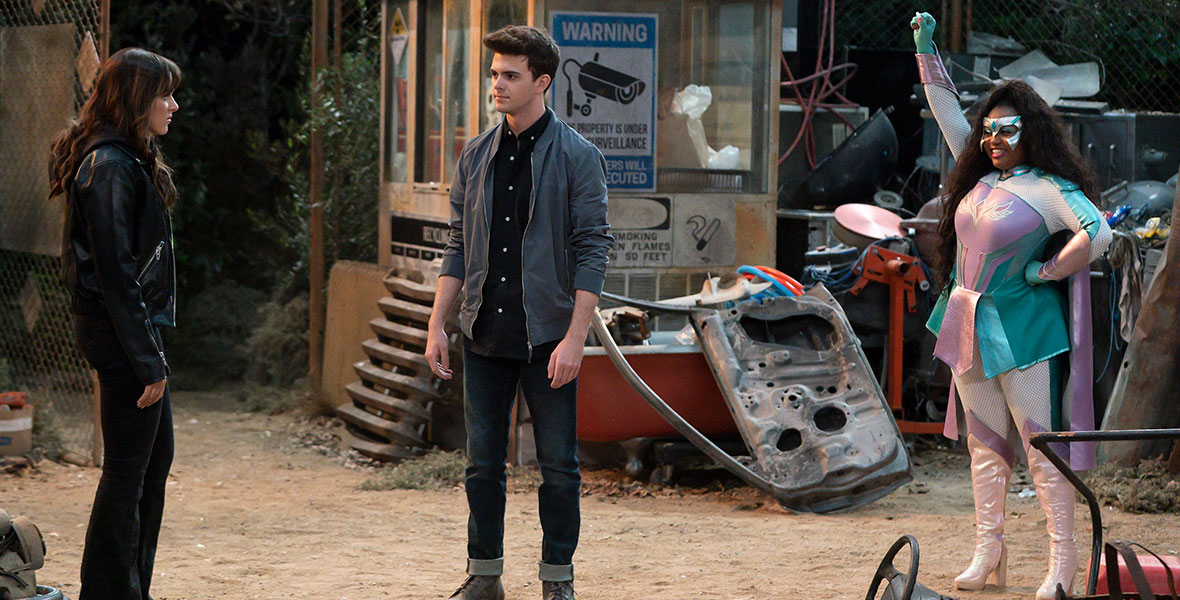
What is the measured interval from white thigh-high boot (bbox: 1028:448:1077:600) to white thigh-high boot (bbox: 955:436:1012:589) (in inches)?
6.3

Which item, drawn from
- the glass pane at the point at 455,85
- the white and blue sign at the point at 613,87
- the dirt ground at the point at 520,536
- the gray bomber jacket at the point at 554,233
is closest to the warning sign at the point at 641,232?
the white and blue sign at the point at 613,87

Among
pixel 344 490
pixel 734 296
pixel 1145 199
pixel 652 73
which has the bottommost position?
pixel 344 490

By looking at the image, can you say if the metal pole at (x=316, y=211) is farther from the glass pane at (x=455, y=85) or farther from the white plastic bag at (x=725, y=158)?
the white plastic bag at (x=725, y=158)

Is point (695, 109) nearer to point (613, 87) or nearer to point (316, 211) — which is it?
point (613, 87)

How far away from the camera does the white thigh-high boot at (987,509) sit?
475cm

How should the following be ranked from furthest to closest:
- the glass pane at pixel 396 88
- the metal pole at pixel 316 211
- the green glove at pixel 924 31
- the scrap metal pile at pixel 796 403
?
the metal pole at pixel 316 211
the glass pane at pixel 396 88
the scrap metal pile at pixel 796 403
the green glove at pixel 924 31

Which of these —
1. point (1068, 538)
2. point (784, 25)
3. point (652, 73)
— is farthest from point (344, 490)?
point (784, 25)

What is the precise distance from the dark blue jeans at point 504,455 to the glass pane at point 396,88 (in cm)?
426

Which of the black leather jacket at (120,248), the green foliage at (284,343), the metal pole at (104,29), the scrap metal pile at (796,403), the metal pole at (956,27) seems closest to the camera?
the black leather jacket at (120,248)

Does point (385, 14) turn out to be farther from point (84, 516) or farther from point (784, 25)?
point (84, 516)

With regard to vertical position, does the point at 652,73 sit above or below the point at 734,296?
above

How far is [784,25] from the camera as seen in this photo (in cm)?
961

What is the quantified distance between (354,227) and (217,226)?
3.01 metres

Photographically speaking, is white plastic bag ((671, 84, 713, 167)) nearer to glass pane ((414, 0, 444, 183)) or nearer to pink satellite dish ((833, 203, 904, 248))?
pink satellite dish ((833, 203, 904, 248))
